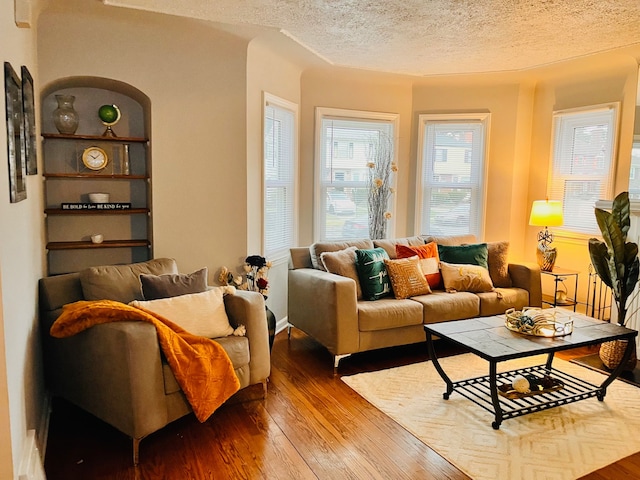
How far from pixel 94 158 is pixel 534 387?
337cm

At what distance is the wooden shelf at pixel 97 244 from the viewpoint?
343 centimetres

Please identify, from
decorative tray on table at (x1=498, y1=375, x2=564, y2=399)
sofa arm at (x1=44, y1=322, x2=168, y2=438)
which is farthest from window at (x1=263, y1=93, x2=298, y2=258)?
decorative tray on table at (x1=498, y1=375, x2=564, y2=399)

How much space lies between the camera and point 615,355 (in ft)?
11.9

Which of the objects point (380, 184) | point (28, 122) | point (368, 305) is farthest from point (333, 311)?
point (28, 122)

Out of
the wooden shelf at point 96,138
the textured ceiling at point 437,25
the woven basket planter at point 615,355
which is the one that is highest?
the textured ceiling at point 437,25

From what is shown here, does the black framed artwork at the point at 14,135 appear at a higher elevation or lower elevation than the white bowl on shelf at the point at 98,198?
higher

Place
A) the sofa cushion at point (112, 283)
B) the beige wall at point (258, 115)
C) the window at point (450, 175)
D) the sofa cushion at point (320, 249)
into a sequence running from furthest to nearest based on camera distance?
the window at point (450, 175) → the sofa cushion at point (320, 249) → the beige wall at point (258, 115) → the sofa cushion at point (112, 283)

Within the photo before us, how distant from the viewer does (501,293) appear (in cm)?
420

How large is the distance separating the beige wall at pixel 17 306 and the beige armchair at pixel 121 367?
12 cm

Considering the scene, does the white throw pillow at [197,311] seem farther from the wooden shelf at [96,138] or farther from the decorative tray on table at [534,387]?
the decorative tray on table at [534,387]

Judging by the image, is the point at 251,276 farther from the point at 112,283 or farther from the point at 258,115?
the point at 258,115

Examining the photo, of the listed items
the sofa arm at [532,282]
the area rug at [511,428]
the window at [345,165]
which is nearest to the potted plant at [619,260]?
the area rug at [511,428]

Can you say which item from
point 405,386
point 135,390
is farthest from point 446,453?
point 135,390

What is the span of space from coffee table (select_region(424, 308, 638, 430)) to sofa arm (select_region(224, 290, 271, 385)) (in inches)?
41.9
